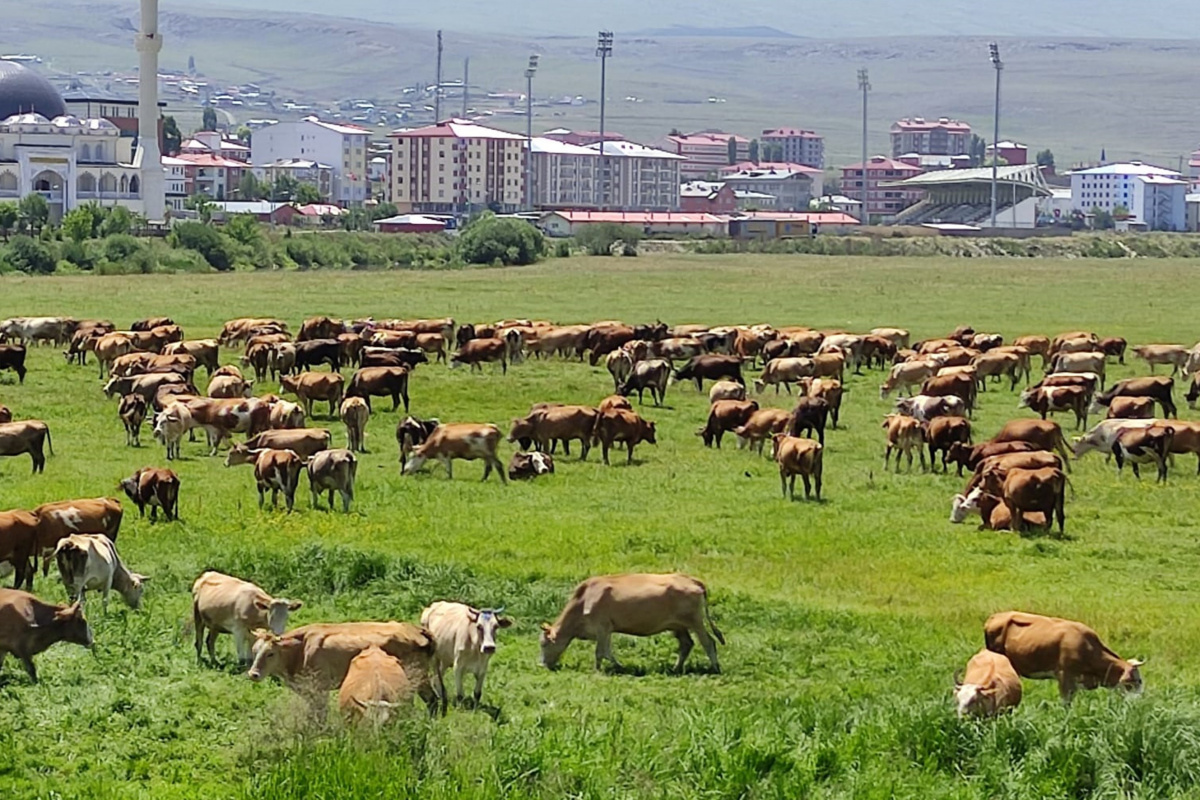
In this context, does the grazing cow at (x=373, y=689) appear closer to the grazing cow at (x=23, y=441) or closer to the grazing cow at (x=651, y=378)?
the grazing cow at (x=23, y=441)

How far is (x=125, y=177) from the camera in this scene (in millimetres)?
129875

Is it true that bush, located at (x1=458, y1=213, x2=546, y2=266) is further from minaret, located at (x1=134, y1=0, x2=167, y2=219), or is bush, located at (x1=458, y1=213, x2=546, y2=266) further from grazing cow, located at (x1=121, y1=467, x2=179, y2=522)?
grazing cow, located at (x1=121, y1=467, x2=179, y2=522)

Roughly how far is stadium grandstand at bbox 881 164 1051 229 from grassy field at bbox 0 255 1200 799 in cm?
14204

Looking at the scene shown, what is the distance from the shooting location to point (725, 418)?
27641 mm

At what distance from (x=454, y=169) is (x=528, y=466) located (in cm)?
15972

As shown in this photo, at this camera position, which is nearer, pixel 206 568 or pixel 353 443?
pixel 206 568

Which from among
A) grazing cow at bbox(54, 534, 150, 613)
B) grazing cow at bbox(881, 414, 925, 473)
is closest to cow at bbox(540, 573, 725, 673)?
grazing cow at bbox(54, 534, 150, 613)

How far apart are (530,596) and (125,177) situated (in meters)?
118

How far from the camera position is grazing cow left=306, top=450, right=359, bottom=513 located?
2159 cm

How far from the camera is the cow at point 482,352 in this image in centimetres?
3797

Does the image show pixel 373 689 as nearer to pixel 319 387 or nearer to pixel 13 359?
pixel 319 387

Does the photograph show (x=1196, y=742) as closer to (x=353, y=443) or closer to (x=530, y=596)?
(x=530, y=596)

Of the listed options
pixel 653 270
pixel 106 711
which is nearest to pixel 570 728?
pixel 106 711

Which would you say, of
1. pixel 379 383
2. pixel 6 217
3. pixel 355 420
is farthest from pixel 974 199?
pixel 355 420
